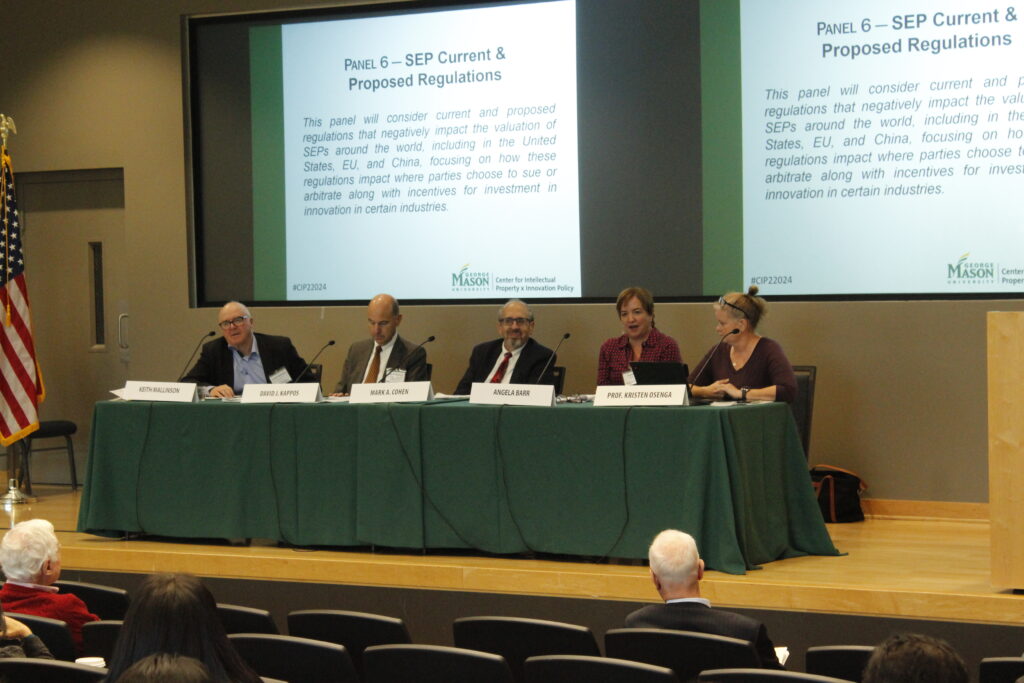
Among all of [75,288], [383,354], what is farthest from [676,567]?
[75,288]

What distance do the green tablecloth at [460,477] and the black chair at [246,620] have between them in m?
1.59

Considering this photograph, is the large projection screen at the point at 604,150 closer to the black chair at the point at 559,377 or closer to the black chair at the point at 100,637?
the black chair at the point at 559,377

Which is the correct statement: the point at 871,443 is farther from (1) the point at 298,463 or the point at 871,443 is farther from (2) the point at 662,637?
(2) the point at 662,637

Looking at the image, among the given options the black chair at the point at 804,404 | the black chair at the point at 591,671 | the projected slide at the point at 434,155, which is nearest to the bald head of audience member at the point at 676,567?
the black chair at the point at 591,671

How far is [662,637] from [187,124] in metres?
5.59

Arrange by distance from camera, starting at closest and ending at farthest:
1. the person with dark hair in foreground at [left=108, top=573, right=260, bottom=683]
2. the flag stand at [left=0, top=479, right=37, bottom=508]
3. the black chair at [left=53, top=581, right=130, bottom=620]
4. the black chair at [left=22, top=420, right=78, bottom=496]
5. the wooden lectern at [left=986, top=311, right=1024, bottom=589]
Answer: the person with dark hair in foreground at [left=108, top=573, right=260, bottom=683]
the black chair at [left=53, top=581, right=130, bottom=620]
the wooden lectern at [left=986, top=311, right=1024, bottom=589]
the flag stand at [left=0, top=479, right=37, bottom=508]
the black chair at [left=22, top=420, right=78, bottom=496]

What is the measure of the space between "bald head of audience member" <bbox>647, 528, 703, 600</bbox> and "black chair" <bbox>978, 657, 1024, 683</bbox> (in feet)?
2.27

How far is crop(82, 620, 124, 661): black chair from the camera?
3156mm

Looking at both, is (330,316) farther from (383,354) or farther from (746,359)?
(746,359)

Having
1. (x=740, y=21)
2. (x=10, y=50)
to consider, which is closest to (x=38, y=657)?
(x=740, y=21)

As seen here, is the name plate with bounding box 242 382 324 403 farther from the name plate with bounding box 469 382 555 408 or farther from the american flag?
the american flag

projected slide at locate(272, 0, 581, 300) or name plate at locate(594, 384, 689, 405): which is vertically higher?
projected slide at locate(272, 0, 581, 300)

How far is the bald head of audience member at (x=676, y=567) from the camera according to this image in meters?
3.09

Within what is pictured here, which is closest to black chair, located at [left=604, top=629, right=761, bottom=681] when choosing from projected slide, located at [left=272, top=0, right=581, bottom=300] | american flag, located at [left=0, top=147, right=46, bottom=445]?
projected slide, located at [left=272, top=0, right=581, bottom=300]
